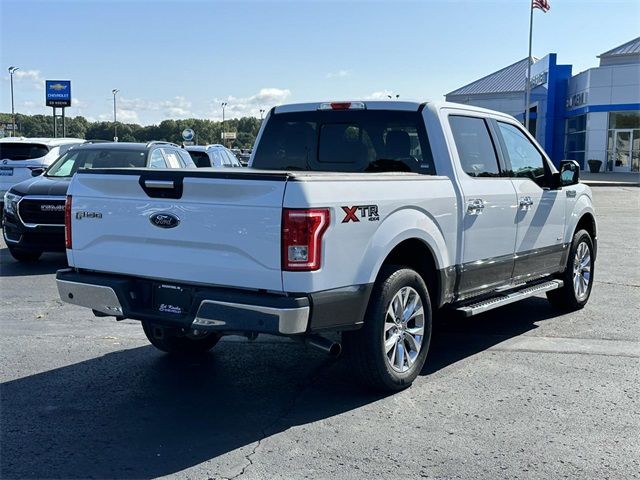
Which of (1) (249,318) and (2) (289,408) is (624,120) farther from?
(1) (249,318)

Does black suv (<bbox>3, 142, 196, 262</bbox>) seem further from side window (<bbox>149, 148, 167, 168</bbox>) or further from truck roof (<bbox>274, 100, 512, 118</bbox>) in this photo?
truck roof (<bbox>274, 100, 512, 118</bbox>)

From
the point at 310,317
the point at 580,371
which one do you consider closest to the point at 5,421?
the point at 310,317

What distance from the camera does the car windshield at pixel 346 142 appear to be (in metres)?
5.74

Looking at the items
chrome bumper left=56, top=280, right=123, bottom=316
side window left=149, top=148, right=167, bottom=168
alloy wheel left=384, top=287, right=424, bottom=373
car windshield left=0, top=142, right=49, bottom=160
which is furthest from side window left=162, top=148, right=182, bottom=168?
alloy wheel left=384, top=287, right=424, bottom=373

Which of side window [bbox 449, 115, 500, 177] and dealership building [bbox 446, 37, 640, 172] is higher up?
dealership building [bbox 446, 37, 640, 172]

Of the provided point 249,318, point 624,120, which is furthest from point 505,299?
point 624,120

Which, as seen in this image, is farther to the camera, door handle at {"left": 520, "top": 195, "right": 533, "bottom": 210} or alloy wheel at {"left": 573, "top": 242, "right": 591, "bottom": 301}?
alloy wheel at {"left": 573, "top": 242, "right": 591, "bottom": 301}

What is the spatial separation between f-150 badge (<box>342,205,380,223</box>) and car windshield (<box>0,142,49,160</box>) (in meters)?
12.6

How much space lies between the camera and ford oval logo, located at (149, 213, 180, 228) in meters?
4.48

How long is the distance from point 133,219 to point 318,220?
53.4 inches

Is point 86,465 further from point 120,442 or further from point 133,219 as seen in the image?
point 133,219

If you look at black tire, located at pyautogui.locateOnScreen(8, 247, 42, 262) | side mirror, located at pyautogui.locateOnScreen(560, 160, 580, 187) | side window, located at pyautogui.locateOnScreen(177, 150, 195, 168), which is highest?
side window, located at pyautogui.locateOnScreen(177, 150, 195, 168)

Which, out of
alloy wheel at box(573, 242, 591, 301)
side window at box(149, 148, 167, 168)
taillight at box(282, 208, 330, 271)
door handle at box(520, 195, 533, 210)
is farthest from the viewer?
side window at box(149, 148, 167, 168)

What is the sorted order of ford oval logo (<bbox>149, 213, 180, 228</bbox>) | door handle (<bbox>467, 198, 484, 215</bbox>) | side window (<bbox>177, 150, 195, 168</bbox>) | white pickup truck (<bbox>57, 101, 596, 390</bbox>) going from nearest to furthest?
1. white pickup truck (<bbox>57, 101, 596, 390</bbox>)
2. ford oval logo (<bbox>149, 213, 180, 228</bbox>)
3. door handle (<bbox>467, 198, 484, 215</bbox>)
4. side window (<bbox>177, 150, 195, 168</bbox>)
